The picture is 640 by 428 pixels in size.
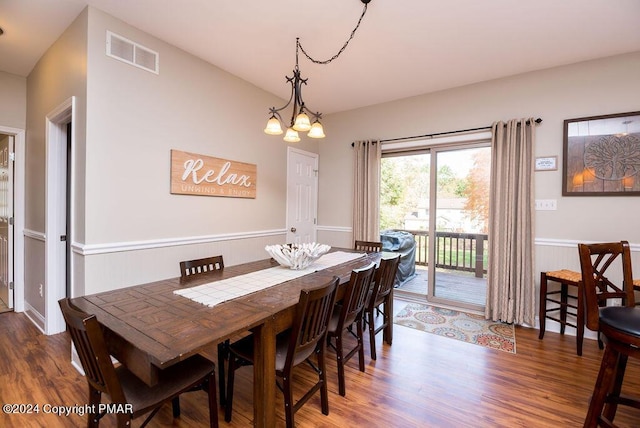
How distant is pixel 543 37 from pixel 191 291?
3512 mm

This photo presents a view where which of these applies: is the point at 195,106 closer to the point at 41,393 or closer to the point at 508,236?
the point at 41,393

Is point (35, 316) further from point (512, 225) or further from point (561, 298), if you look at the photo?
point (561, 298)

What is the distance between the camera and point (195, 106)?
2930mm

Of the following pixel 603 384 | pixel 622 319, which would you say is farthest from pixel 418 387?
pixel 622 319

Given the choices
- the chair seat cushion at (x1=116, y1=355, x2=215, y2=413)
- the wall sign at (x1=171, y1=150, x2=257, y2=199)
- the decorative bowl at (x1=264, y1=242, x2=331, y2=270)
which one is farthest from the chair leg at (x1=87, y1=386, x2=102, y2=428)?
the wall sign at (x1=171, y1=150, x2=257, y2=199)

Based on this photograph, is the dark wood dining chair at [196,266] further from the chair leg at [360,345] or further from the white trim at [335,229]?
the white trim at [335,229]

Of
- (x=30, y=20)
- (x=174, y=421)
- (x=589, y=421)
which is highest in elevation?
(x=30, y=20)

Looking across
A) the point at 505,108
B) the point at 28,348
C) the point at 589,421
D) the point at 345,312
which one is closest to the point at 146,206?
the point at 28,348

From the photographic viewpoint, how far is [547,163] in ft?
10.0

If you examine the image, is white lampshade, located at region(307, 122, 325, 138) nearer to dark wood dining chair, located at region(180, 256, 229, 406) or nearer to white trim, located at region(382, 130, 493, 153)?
dark wood dining chair, located at region(180, 256, 229, 406)

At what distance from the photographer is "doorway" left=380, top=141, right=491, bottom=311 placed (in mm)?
3588

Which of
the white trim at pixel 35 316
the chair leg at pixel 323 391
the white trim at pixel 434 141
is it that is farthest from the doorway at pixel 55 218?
the white trim at pixel 434 141

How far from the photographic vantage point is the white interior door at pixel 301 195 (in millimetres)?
4223

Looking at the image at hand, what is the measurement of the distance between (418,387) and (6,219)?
4827 mm
